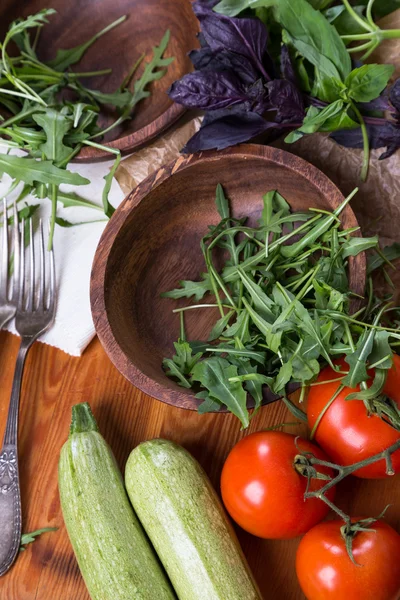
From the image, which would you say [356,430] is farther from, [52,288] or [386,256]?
[52,288]

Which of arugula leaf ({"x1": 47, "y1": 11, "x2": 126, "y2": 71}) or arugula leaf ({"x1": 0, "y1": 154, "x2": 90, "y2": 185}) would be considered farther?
arugula leaf ({"x1": 47, "y1": 11, "x2": 126, "y2": 71})

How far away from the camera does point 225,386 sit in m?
0.96

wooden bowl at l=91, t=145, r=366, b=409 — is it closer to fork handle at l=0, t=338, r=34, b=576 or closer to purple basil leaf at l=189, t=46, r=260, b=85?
purple basil leaf at l=189, t=46, r=260, b=85

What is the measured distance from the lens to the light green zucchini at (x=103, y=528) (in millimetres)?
1028

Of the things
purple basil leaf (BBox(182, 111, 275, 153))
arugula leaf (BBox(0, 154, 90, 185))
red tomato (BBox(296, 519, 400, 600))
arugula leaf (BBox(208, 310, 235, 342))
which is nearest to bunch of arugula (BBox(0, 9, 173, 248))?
arugula leaf (BBox(0, 154, 90, 185))

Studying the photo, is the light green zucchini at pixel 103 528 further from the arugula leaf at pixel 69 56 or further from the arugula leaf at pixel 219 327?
the arugula leaf at pixel 69 56

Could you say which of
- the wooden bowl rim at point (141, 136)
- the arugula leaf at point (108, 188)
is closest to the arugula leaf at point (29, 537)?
the arugula leaf at point (108, 188)

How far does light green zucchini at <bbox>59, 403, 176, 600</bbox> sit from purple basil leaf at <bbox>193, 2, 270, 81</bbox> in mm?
674

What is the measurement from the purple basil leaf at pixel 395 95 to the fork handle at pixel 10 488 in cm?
77

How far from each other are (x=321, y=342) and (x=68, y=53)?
0.80 metres

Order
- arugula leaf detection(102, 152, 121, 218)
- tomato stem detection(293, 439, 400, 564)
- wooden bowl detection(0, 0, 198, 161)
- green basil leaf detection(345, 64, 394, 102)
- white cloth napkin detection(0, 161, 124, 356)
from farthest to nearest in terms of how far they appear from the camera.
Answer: wooden bowl detection(0, 0, 198, 161), white cloth napkin detection(0, 161, 124, 356), arugula leaf detection(102, 152, 121, 218), green basil leaf detection(345, 64, 394, 102), tomato stem detection(293, 439, 400, 564)

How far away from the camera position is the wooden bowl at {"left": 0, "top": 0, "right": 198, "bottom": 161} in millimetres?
1310

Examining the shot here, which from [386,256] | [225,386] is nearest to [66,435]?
[225,386]

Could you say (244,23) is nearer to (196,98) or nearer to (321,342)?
(196,98)
